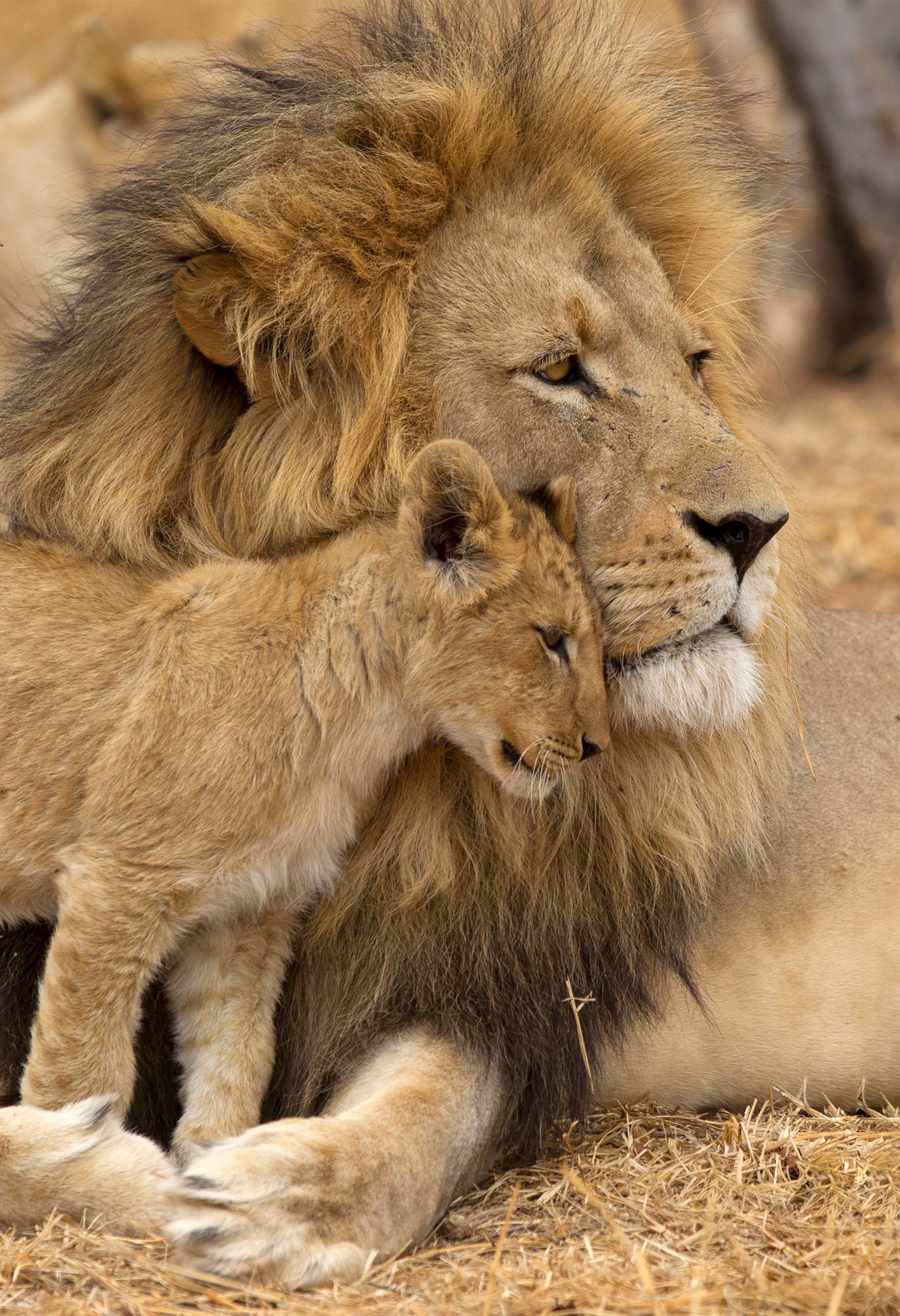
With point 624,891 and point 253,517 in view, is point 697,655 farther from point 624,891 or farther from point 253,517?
point 253,517

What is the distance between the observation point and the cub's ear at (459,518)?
2066 millimetres

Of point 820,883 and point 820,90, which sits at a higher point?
point 820,90

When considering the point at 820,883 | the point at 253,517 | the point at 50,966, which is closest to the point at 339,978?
the point at 50,966

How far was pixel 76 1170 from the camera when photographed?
2193 millimetres

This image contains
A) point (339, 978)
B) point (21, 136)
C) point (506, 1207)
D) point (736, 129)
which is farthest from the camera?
point (21, 136)

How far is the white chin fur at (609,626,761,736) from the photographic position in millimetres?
2199

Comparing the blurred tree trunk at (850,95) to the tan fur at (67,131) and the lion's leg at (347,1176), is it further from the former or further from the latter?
the lion's leg at (347,1176)

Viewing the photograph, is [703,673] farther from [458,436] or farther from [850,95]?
[850,95]

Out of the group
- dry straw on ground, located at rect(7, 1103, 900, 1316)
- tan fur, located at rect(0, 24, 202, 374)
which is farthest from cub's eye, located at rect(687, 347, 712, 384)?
tan fur, located at rect(0, 24, 202, 374)

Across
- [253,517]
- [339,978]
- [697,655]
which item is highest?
[253,517]

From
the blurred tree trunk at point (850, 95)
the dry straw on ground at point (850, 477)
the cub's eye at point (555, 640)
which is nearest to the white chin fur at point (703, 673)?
the cub's eye at point (555, 640)

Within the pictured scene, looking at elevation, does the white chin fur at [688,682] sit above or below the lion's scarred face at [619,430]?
below

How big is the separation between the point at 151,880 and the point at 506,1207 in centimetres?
74

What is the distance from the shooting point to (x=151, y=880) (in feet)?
7.09
